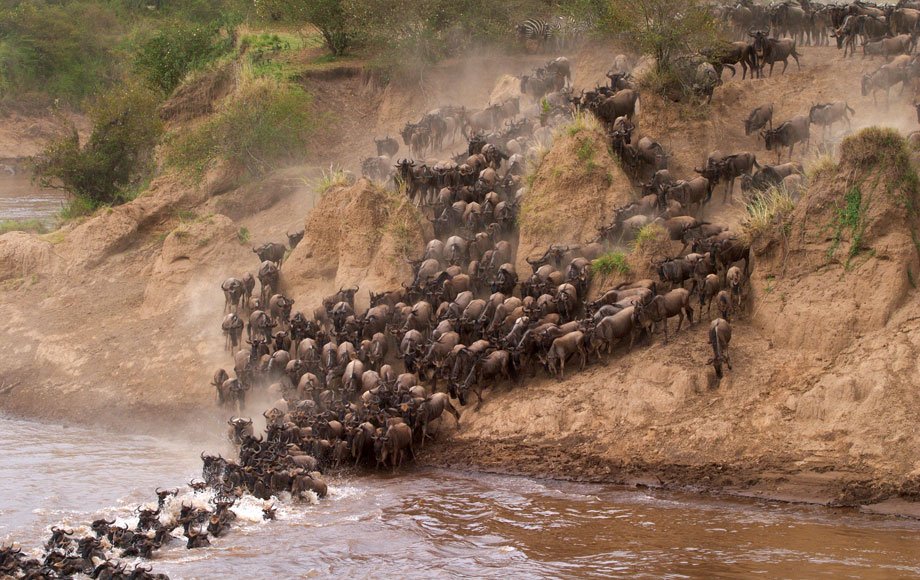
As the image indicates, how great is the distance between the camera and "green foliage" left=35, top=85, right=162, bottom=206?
29.3 metres

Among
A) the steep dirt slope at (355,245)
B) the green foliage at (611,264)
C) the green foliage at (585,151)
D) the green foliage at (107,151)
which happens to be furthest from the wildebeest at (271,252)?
the green foliage at (107,151)

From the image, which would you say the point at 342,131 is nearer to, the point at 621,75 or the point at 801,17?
the point at 621,75

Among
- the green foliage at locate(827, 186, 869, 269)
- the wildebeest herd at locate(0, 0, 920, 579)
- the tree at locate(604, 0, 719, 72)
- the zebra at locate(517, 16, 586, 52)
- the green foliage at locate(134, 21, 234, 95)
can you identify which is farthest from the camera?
the green foliage at locate(134, 21, 234, 95)

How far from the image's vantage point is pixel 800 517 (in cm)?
1202

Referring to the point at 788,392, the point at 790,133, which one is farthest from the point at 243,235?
the point at 788,392

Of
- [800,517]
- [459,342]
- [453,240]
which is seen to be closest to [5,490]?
[459,342]

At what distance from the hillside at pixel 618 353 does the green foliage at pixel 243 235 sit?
38 mm

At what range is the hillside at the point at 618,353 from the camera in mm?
13305

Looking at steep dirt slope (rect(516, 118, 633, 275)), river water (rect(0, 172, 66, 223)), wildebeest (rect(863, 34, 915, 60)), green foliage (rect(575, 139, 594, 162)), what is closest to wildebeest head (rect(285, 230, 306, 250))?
steep dirt slope (rect(516, 118, 633, 275))

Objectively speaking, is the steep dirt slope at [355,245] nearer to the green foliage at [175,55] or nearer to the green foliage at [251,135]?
the green foliage at [251,135]

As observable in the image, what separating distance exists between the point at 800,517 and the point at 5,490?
12.2 meters

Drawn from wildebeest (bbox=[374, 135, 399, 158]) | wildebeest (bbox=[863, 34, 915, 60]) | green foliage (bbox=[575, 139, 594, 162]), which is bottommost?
green foliage (bbox=[575, 139, 594, 162])

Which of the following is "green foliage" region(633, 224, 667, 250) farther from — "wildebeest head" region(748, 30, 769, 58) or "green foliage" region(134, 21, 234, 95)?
"green foliage" region(134, 21, 234, 95)

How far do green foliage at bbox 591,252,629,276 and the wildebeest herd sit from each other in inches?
10.5
